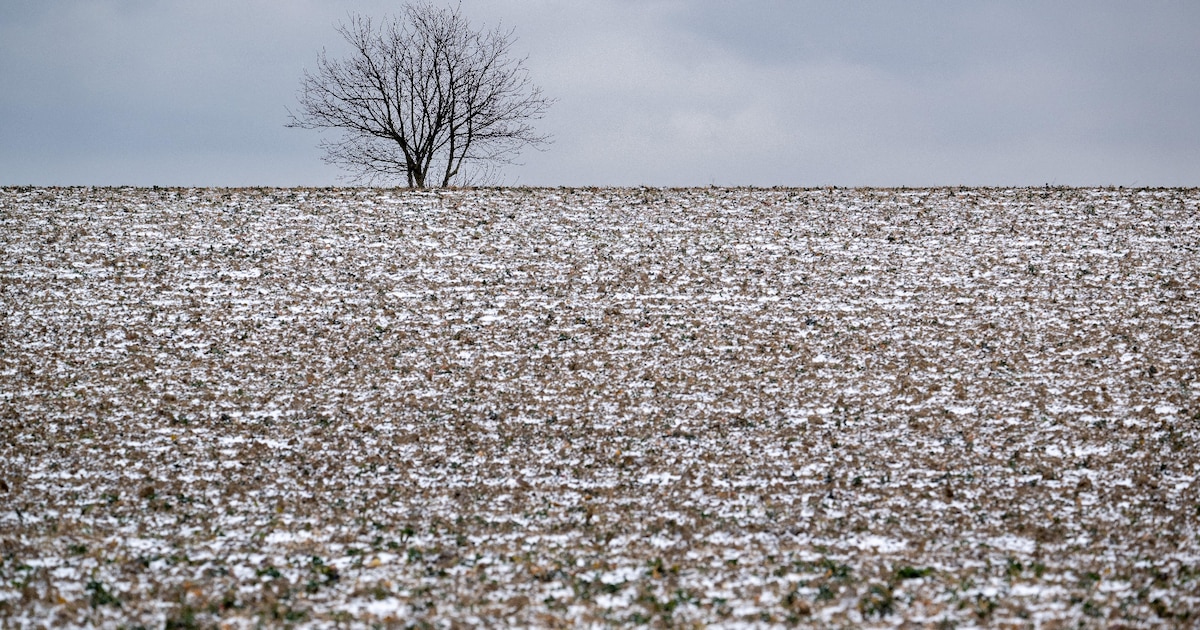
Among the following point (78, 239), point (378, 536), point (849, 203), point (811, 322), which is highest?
point (849, 203)

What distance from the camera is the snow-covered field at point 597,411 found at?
22.0ft

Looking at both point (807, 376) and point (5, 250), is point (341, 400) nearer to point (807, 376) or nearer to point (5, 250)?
point (807, 376)

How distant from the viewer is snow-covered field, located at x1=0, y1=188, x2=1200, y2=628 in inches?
264

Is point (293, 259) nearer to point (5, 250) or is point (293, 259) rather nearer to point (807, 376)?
point (5, 250)

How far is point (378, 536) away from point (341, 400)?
3.26m

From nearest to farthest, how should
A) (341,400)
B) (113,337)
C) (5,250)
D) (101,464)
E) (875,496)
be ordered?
(875,496) → (101,464) → (341,400) → (113,337) → (5,250)

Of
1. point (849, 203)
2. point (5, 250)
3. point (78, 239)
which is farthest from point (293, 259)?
point (849, 203)

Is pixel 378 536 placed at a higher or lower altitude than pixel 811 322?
lower

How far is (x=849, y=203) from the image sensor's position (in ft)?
57.2

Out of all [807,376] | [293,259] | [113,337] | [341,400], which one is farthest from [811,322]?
[113,337]

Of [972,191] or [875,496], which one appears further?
[972,191]

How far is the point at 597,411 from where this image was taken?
10055 millimetres

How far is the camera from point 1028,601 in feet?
20.7

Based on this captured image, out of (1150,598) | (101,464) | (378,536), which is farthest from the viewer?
(101,464)
